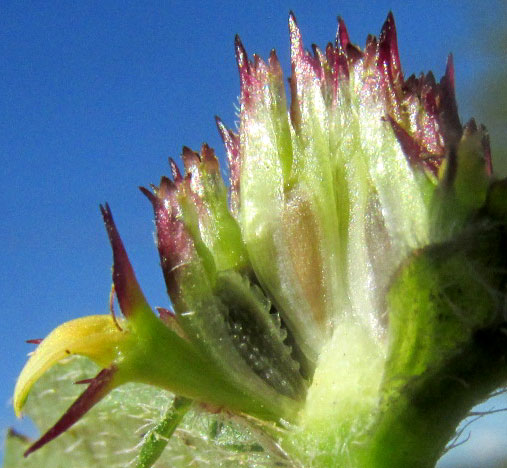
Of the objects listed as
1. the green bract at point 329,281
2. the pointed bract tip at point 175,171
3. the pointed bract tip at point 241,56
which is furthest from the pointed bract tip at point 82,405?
the pointed bract tip at point 241,56

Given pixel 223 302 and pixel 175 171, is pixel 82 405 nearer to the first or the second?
pixel 223 302

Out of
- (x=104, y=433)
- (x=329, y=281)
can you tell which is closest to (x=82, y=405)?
(x=329, y=281)

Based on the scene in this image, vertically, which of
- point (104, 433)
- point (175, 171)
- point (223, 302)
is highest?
point (175, 171)

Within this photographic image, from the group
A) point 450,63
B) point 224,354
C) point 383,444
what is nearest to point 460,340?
point 383,444

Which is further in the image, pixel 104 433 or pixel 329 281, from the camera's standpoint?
pixel 104 433

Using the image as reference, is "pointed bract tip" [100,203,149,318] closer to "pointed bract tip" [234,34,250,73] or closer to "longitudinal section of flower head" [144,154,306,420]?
"longitudinal section of flower head" [144,154,306,420]

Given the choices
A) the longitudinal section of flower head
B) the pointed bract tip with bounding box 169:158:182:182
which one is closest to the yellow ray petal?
the longitudinal section of flower head

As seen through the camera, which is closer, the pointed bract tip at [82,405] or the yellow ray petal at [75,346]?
the pointed bract tip at [82,405]

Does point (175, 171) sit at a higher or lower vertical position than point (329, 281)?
higher

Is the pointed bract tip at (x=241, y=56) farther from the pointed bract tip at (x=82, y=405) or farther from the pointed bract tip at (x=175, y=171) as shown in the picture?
the pointed bract tip at (x=82, y=405)
